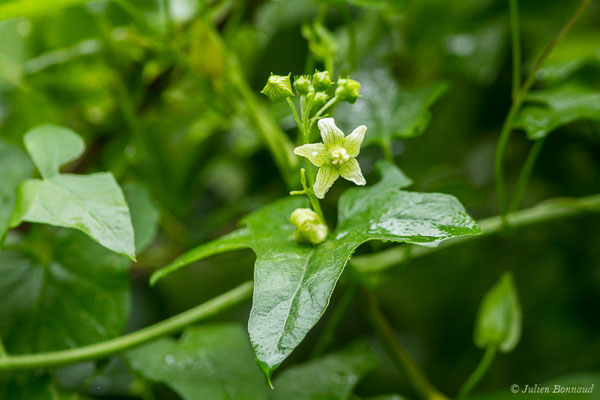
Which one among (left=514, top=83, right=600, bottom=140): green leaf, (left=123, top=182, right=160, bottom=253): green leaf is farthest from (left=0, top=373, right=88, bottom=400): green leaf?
(left=514, top=83, right=600, bottom=140): green leaf

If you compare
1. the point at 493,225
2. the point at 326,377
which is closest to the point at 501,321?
the point at 493,225

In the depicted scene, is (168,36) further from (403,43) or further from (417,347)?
(417,347)

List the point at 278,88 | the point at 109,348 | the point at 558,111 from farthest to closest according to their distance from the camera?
the point at 558,111, the point at 109,348, the point at 278,88

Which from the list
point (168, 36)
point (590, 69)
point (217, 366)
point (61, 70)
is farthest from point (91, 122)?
point (590, 69)

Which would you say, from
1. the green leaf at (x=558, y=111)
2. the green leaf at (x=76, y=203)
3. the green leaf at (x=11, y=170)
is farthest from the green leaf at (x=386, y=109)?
the green leaf at (x=11, y=170)

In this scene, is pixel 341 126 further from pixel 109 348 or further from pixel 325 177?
pixel 109 348

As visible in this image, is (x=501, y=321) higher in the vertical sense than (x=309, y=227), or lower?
lower

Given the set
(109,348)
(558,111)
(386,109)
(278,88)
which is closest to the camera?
(278,88)
